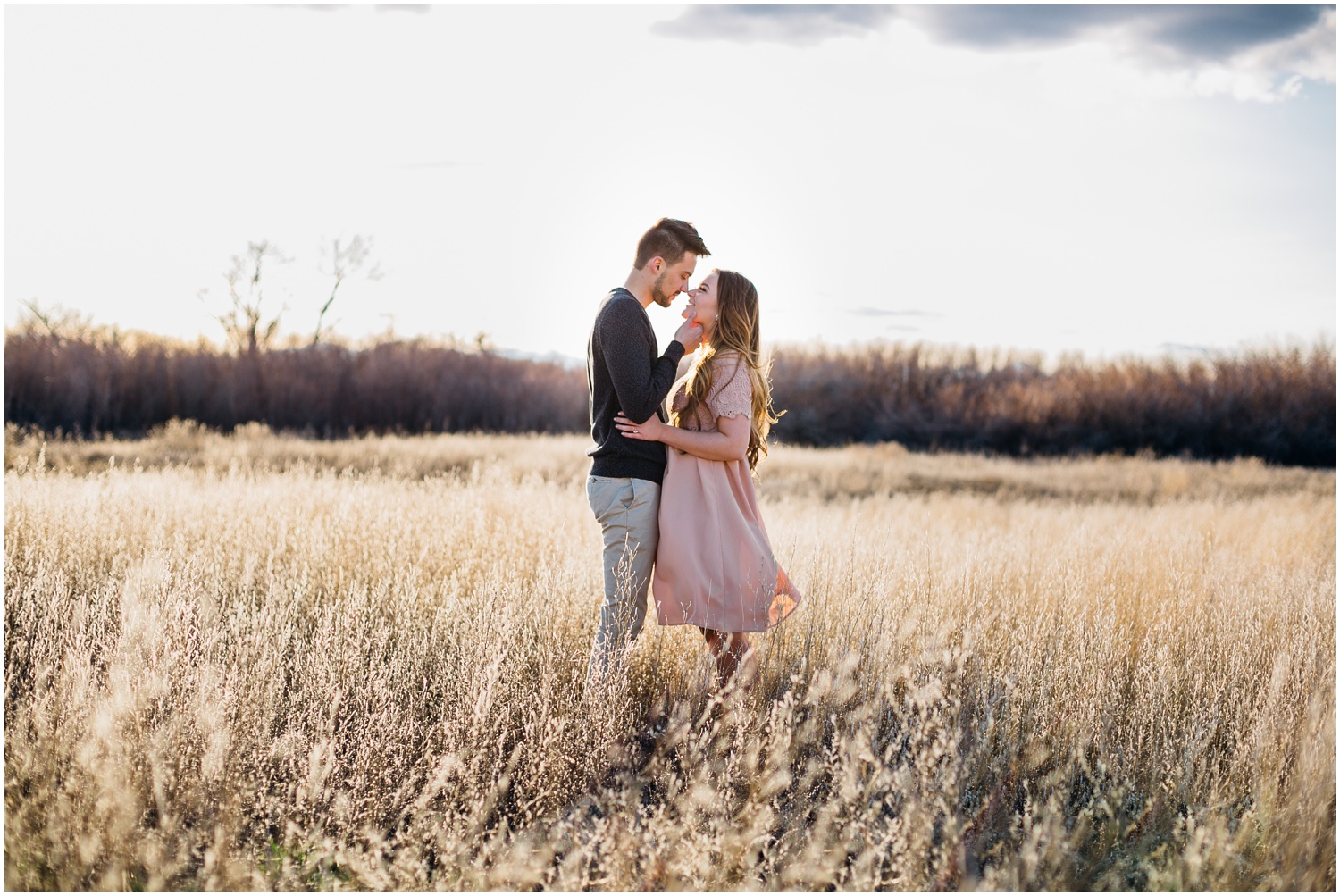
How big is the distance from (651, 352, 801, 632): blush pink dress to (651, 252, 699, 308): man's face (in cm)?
31

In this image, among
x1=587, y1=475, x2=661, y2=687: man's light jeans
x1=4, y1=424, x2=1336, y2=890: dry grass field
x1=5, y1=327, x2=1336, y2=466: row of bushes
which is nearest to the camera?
x1=4, y1=424, x2=1336, y2=890: dry grass field

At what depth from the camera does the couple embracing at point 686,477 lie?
3.38 metres

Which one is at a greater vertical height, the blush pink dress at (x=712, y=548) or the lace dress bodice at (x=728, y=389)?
the lace dress bodice at (x=728, y=389)

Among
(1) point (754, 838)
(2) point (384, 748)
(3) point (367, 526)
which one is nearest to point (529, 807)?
(2) point (384, 748)

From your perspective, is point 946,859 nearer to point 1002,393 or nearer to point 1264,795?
point 1264,795

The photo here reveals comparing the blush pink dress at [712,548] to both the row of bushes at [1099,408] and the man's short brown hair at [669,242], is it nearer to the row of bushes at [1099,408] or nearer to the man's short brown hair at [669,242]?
the man's short brown hair at [669,242]

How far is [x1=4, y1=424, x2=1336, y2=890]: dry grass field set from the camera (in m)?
2.82

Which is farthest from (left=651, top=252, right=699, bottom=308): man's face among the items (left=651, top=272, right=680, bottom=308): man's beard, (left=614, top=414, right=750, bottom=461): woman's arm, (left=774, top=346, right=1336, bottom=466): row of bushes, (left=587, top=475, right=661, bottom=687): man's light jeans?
(left=774, top=346, right=1336, bottom=466): row of bushes

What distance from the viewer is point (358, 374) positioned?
21469 mm

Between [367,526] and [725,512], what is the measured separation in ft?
10.7

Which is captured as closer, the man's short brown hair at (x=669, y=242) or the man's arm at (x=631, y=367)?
the man's arm at (x=631, y=367)

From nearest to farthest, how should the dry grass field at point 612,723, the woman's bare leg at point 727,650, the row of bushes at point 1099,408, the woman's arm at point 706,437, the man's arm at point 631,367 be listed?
the dry grass field at point 612,723
the man's arm at point 631,367
the woman's arm at point 706,437
the woman's bare leg at point 727,650
the row of bushes at point 1099,408

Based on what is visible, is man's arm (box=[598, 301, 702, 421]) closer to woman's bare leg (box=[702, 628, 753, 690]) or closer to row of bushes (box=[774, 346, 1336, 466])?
woman's bare leg (box=[702, 628, 753, 690])

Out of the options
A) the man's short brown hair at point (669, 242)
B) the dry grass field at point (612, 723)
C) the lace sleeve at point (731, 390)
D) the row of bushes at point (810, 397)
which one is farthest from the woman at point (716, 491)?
the row of bushes at point (810, 397)
